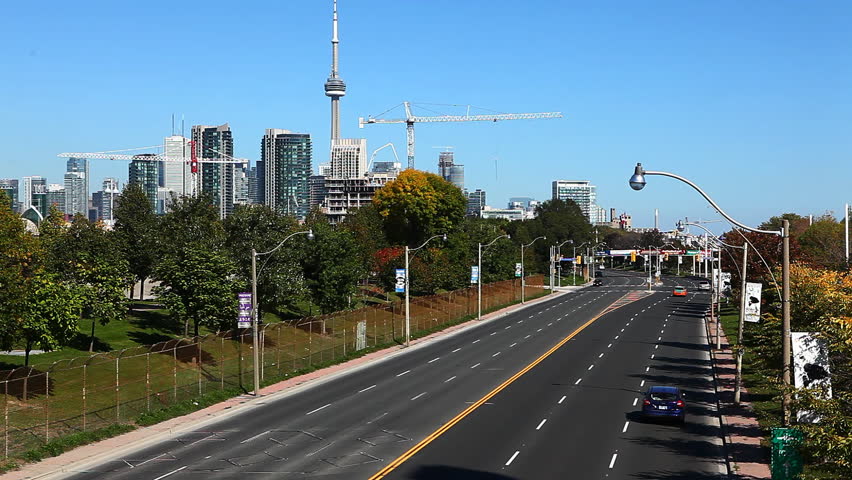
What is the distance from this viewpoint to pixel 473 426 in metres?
36.7

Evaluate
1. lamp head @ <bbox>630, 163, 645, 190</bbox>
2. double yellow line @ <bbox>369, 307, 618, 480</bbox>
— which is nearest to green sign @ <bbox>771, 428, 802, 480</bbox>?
lamp head @ <bbox>630, 163, 645, 190</bbox>

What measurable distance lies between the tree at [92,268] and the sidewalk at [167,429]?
13284 millimetres

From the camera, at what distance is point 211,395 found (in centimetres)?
4472

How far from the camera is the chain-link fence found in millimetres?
32969

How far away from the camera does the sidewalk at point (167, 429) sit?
29494 mm

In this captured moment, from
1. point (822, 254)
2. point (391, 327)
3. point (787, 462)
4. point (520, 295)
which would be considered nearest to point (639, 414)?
point (787, 462)

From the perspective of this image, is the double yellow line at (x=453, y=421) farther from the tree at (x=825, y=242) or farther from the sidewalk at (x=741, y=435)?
the tree at (x=825, y=242)

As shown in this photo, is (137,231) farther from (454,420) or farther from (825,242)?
(825,242)

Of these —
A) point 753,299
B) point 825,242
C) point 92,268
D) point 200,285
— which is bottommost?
point 200,285

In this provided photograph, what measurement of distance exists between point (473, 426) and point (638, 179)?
18.7m

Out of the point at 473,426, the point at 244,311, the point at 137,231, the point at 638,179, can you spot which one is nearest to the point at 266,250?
the point at 137,231

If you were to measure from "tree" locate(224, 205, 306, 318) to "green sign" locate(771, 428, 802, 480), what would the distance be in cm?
4812

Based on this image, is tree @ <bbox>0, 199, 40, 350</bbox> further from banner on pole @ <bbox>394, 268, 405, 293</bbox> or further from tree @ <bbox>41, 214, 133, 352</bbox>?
banner on pole @ <bbox>394, 268, 405, 293</bbox>

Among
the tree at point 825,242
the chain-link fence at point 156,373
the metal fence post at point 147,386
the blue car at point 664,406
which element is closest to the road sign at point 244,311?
the chain-link fence at point 156,373
